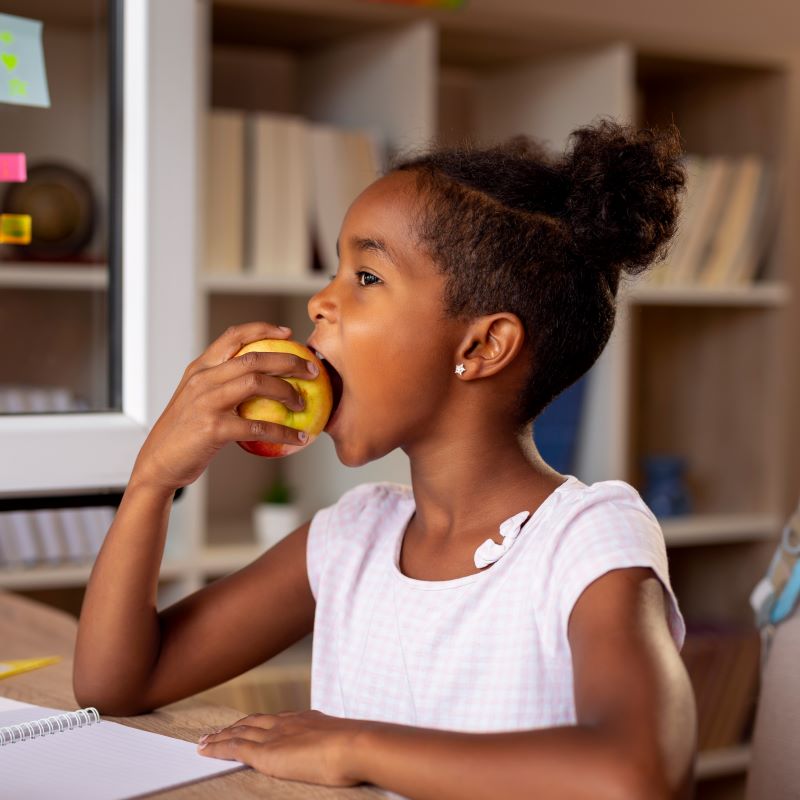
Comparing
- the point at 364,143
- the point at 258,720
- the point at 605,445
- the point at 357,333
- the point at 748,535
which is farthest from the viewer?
the point at 748,535

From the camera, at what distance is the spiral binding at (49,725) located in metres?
0.81

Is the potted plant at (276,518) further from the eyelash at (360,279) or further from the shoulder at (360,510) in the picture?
the eyelash at (360,279)

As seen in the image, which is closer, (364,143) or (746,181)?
(364,143)

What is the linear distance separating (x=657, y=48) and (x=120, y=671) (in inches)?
67.0

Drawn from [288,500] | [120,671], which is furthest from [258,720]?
[288,500]

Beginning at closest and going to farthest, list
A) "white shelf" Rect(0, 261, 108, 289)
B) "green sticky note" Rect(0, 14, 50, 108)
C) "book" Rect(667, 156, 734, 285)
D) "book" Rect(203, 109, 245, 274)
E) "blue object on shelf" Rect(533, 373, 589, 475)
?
"green sticky note" Rect(0, 14, 50, 108)
"white shelf" Rect(0, 261, 108, 289)
"book" Rect(203, 109, 245, 274)
"blue object on shelf" Rect(533, 373, 589, 475)
"book" Rect(667, 156, 734, 285)

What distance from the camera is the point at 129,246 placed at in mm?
1105

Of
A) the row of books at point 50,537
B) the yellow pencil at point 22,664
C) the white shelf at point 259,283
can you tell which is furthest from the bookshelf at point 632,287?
the yellow pencil at point 22,664

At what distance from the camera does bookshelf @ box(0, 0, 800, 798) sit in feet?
6.73

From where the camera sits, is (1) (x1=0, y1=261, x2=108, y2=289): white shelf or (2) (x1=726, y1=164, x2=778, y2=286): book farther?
(2) (x1=726, y1=164, x2=778, y2=286): book

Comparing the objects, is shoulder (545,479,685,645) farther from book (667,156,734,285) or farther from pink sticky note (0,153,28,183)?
book (667,156,734,285)

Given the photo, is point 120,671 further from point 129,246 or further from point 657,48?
point 657,48

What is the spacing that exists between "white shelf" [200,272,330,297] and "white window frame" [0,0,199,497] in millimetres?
832

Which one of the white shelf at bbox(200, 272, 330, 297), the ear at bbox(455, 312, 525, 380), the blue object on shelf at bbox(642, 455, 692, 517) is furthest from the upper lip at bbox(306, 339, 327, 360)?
the blue object on shelf at bbox(642, 455, 692, 517)
